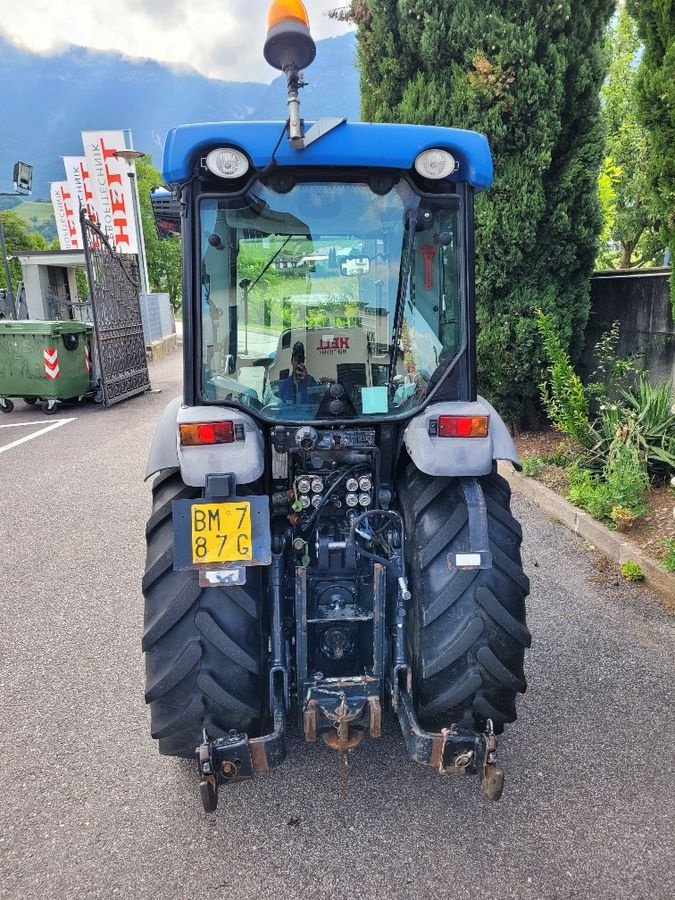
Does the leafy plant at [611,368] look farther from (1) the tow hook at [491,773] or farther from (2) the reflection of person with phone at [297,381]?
(1) the tow hook at [491,773]

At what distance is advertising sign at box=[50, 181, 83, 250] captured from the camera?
19781 millimetres

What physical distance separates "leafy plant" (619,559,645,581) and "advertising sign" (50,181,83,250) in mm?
20061

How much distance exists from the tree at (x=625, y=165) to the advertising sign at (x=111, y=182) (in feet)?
43.2

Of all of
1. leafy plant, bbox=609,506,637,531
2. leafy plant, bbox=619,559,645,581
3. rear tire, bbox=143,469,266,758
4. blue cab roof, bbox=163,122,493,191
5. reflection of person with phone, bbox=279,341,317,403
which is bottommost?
leafy plant, bbox=619,559,645,581

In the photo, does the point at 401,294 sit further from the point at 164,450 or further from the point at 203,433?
the point at 164,450

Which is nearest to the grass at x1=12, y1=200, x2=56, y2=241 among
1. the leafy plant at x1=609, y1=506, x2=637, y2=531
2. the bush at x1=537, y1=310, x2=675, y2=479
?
the bush at x1=537, y1=310, x2=675, y2=479

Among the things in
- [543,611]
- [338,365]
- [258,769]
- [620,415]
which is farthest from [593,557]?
[258,769]

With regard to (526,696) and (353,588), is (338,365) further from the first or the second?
(526,696)

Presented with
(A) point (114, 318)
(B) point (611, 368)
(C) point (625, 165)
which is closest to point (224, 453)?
(B) point (611, 368)

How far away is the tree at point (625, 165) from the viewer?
8734 mm

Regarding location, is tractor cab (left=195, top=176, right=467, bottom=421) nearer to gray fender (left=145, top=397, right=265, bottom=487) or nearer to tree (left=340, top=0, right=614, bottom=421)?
gray fender (left=145, top=397, right=265, bottom=487)

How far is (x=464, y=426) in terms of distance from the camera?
6.98 feet

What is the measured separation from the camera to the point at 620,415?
196 inches

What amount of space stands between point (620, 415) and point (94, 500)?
4869 mm
